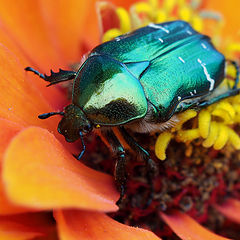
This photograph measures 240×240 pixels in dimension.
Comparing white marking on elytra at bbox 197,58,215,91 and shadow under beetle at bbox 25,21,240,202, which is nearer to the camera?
shadow under beetle at bbox 25,21,240,202

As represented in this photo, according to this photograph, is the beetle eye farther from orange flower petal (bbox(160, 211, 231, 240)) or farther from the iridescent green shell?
orange flower petal (bbox(160, 211, 231, 240))

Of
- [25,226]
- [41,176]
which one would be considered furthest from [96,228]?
[41,176]

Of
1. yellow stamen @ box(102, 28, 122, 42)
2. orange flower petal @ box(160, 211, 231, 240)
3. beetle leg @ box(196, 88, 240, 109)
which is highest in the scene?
yellow stamen @ box(102, 28, 122, 42)

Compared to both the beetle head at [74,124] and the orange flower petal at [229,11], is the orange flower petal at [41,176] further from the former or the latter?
the orange flower petal at [229,11]

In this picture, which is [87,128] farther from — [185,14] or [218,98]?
[185,14]

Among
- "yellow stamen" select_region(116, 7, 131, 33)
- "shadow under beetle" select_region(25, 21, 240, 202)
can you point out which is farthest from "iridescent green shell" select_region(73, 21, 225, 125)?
"yellow stamen" select_region(116, 7, 131, 33)

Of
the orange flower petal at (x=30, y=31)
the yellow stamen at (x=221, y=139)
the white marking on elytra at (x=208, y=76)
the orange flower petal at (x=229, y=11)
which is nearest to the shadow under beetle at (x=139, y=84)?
the white marking on elytra at (x=208, y=76)

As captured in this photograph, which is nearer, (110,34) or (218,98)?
(218,98)
